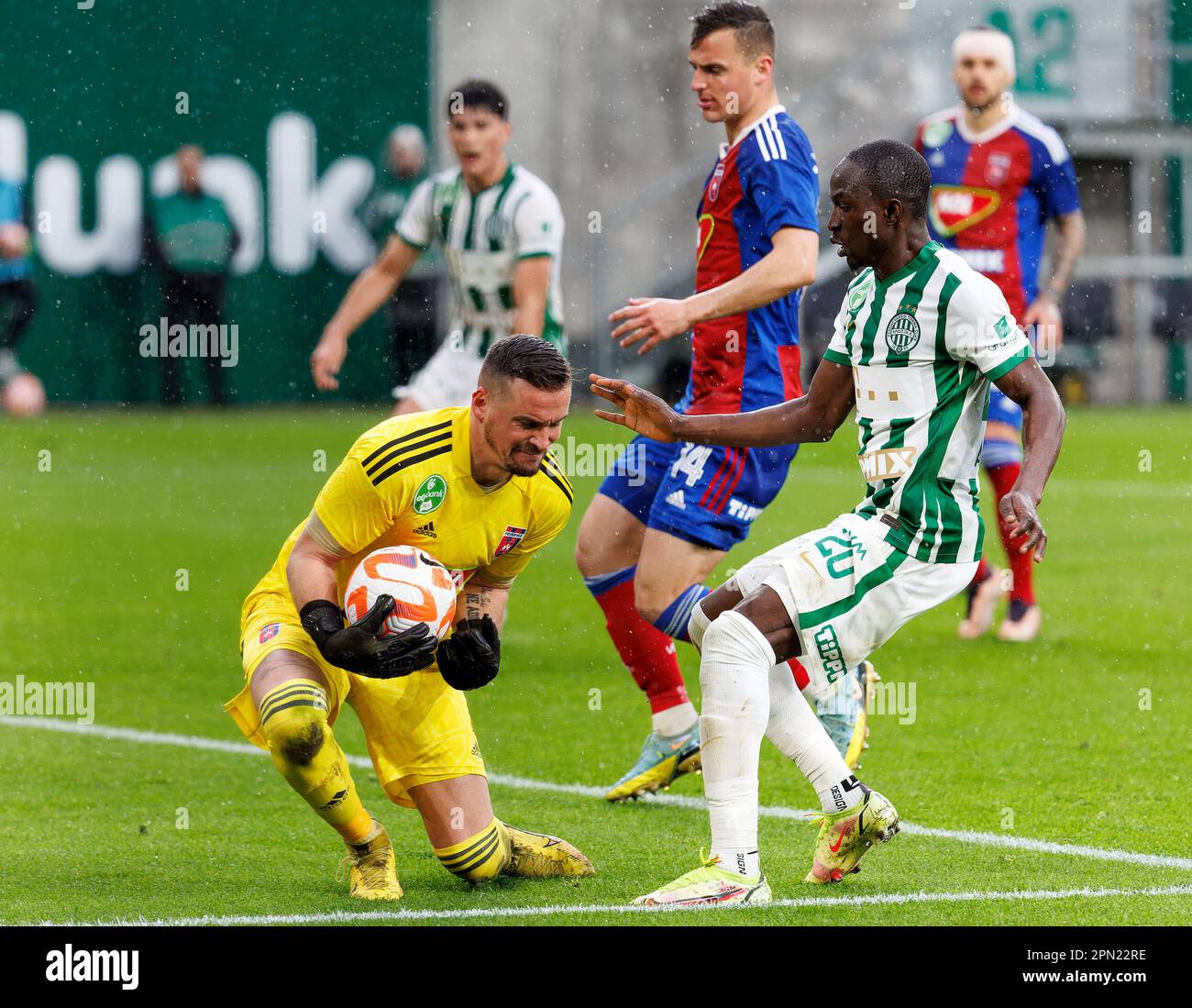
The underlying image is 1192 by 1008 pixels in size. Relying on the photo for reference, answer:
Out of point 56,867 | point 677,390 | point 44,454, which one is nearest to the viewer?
point 56,867

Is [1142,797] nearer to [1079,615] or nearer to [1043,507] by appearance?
[1079,615]

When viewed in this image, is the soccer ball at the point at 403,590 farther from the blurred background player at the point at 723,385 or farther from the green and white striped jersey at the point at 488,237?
the green and white striped jersey at the point at 488,237

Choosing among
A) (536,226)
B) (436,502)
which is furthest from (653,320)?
(536,226)

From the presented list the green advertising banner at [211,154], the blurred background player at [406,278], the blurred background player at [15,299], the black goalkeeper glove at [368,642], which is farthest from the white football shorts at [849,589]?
the green advertising banner at [211,154]

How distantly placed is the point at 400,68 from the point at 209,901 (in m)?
19.1

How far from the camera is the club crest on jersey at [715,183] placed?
5.98 m

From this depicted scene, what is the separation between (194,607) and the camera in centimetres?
987

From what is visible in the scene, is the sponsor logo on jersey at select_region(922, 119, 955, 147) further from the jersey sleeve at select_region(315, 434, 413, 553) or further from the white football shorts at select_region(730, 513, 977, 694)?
the jersey sleeve at select_region(315, 434, 413, 553)

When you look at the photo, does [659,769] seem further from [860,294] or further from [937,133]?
[937,133]

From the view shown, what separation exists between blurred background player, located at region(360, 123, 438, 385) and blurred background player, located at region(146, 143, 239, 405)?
1715mm

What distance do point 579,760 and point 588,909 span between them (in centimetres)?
201

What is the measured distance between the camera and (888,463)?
4.64 meters
